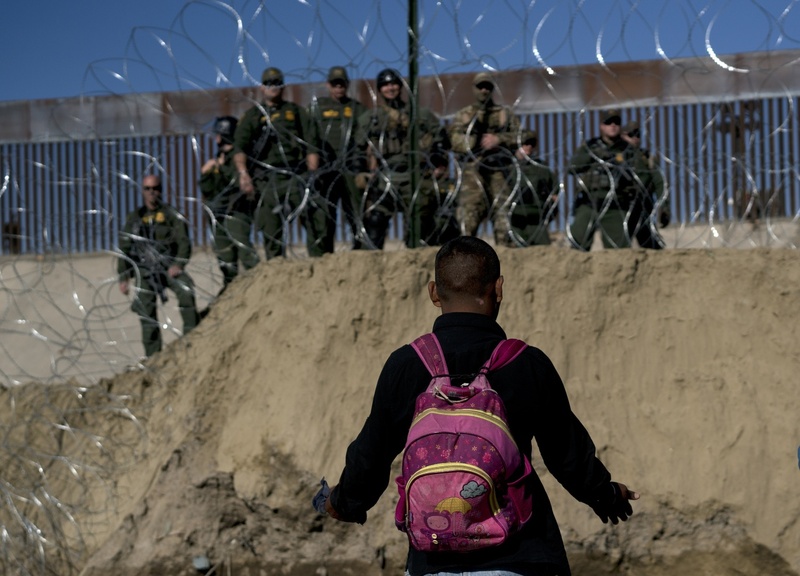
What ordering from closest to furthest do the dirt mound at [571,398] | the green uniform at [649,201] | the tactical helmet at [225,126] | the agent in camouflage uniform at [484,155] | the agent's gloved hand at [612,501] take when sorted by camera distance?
1. the agent's gloved hand at [612,501]
2. the dirt mound at [571,398]
3. the green uniform at [649,201]
4. the agent in camouflage uniform at [484,155]
5. the tactical helmet at [225,126]

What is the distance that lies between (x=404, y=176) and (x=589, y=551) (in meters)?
2.83

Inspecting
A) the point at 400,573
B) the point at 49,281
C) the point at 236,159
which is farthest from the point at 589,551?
the point at 49,281

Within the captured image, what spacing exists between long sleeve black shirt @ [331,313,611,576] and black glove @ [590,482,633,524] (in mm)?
22

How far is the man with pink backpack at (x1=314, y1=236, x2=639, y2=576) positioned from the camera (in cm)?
261

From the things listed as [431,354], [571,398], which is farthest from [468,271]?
[571,398]

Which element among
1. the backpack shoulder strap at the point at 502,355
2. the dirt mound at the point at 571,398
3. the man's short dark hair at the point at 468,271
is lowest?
the dirt mound at the point at 571,398

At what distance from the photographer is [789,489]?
19.2 ft

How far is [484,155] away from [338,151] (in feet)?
3.32

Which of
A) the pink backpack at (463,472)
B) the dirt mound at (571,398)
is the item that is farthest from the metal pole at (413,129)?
the pink backpack at (463,472)

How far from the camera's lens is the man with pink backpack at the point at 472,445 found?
8.57 ft

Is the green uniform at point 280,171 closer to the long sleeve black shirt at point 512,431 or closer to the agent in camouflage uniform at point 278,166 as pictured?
the agent in camouflage uniform at point 278,166

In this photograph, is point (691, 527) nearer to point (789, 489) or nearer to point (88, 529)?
point (789, 489)

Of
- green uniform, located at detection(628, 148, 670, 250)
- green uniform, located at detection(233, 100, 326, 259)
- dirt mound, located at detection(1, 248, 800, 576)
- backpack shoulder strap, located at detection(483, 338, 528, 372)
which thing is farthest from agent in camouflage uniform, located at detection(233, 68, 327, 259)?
backpack shoulder strap, located at detection(483, 338, 528, 372)

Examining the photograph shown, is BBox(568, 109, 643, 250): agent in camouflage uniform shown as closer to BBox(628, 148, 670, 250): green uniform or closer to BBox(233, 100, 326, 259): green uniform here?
BBox(628, 148, 670, 250): green uniform
